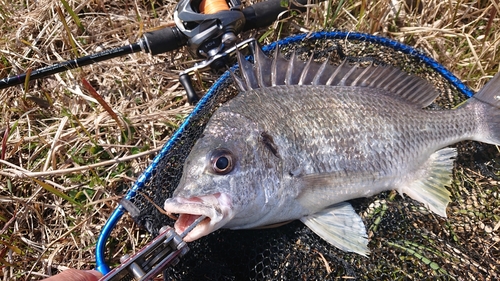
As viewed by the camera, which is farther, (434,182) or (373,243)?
(434,182)

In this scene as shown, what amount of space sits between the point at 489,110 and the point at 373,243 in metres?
1.17

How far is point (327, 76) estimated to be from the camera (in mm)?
2604

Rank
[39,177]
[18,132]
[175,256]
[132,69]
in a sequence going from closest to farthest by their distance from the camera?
[175,256], [39,177], [18,132], [132,69]

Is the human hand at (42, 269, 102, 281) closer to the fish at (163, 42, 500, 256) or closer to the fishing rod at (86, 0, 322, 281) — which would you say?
the fish at (163, 42, 500, 256)

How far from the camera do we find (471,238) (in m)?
2.41

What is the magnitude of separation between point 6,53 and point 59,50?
0.43 m

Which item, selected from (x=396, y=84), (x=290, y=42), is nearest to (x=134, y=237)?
(x=290, y=42)

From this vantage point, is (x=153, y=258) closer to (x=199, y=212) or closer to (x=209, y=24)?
(x=199, y=212)

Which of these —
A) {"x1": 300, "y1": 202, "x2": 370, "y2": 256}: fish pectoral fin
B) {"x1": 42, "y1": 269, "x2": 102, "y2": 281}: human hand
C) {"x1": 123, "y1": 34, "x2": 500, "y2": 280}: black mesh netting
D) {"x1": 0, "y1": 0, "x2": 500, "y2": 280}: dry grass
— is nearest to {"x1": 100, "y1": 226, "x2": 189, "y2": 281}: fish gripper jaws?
{"x1": 42, "y1": 269, "x2": 102, "y2": 281}: human hand

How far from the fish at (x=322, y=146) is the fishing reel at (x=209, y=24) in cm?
36

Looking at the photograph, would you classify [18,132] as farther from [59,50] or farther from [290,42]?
[290,42]

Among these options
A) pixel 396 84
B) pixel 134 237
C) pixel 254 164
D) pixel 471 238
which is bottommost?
pixel 471 238

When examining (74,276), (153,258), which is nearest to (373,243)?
(153,258)

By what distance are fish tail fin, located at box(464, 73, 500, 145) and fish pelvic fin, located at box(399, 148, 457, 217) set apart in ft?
0.67
